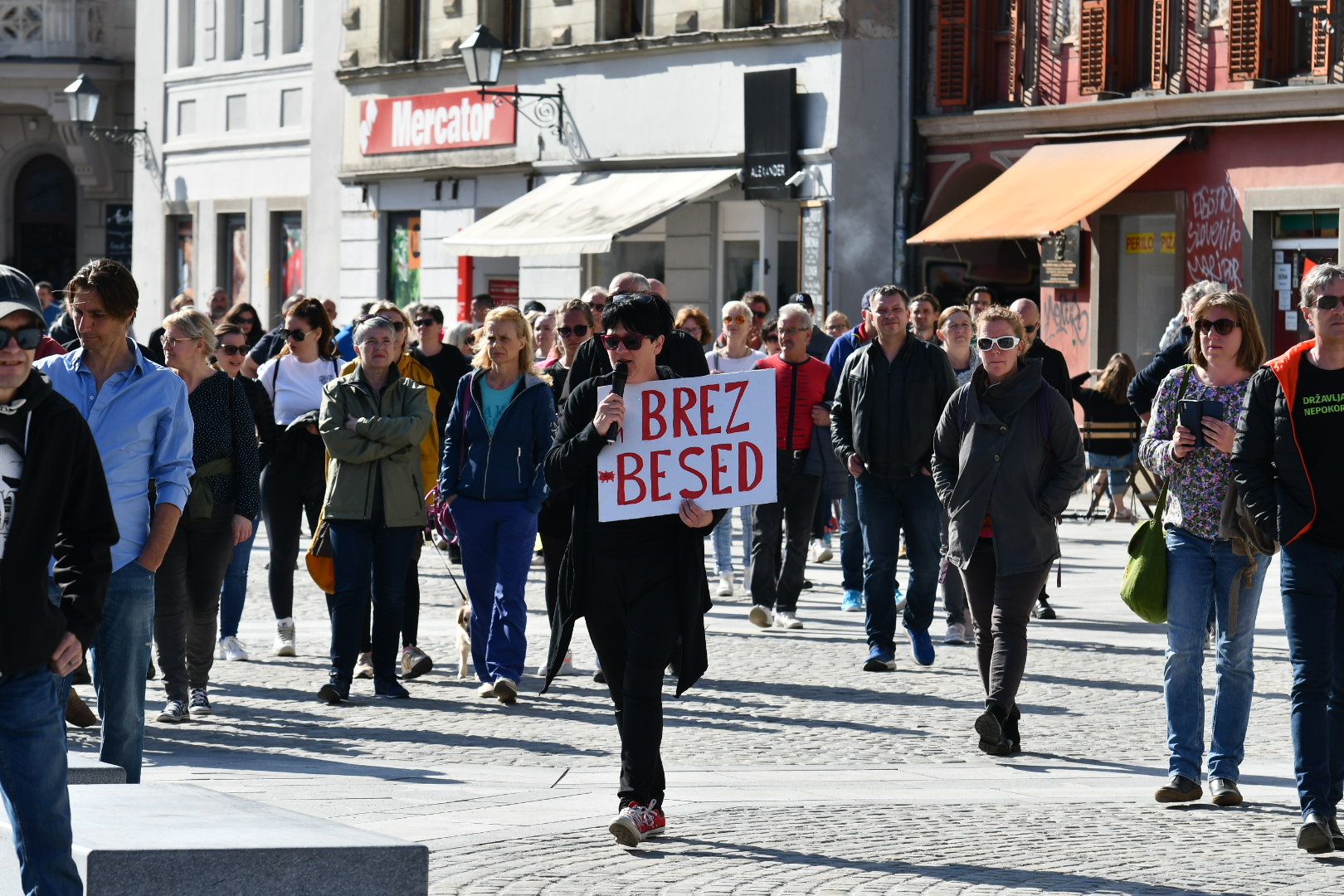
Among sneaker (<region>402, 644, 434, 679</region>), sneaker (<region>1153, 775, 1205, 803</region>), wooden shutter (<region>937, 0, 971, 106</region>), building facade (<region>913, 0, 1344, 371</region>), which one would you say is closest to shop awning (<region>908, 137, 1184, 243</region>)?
building facade (<region>913, 0, 1344, 371</region>)

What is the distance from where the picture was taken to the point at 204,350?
1035 centimetres

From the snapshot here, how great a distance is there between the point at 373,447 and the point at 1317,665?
4864 mm

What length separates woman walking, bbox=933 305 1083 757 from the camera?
9.80 meters

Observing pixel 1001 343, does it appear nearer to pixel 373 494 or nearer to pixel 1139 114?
pixel 373 494

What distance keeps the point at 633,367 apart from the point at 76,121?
30.0 metres

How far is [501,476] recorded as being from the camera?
1105 cm

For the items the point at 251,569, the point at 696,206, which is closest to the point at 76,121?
the point at 696,206

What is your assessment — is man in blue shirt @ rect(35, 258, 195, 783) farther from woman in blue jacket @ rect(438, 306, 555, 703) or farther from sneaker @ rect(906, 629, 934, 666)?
sneaker @ rect(906, 629, 934, 666)

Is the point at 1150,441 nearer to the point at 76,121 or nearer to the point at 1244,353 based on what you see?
the point at 1244,353

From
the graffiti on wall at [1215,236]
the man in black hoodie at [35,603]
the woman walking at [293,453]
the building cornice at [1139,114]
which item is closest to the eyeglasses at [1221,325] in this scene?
the man in black hoodie at [35,603]

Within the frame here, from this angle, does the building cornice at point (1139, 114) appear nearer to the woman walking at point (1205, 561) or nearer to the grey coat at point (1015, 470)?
the grey coat at point (1015, 470)

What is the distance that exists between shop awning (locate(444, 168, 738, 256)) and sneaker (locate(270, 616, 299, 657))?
1447 centimetres

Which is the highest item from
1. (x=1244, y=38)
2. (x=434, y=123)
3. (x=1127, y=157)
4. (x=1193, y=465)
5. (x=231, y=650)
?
(x=1244, y=38)

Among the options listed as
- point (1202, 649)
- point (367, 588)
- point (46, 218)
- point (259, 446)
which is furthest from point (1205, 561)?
point (46, 218)
